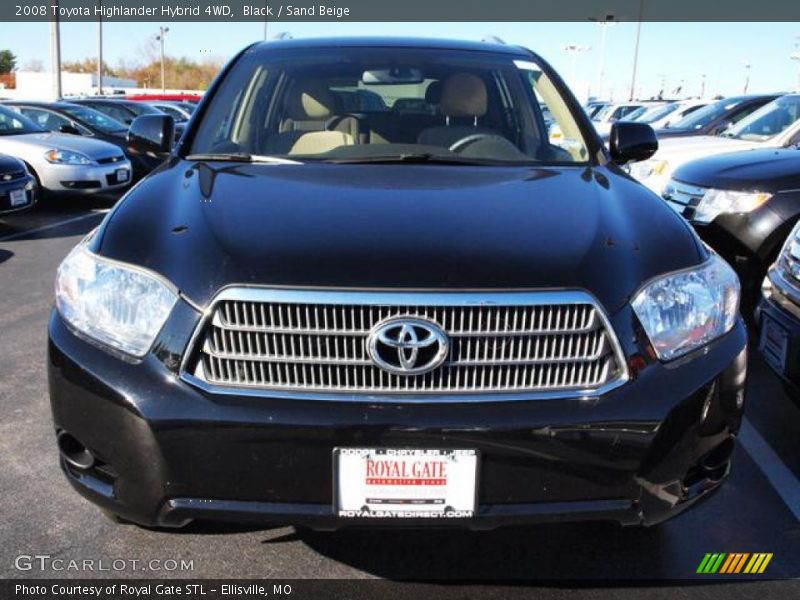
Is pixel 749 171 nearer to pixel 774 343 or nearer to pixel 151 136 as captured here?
pixel 774 343

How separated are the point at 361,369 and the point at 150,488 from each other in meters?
0.63

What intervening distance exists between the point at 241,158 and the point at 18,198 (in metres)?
6.39

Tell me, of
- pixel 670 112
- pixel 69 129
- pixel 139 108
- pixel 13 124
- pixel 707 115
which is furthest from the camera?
pixel 670 112

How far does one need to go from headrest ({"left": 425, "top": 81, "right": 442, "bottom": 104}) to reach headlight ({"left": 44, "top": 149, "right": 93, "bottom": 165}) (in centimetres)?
771

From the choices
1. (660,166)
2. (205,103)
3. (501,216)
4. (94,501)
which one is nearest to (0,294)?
(205,103)

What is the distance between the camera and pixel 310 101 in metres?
3.60

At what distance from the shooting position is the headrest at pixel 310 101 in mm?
3557

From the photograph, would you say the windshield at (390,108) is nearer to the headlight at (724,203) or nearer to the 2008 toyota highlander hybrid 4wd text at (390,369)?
the 2008 toyota highlander hybrid 4wd text at (390,369)

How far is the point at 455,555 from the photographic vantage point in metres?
2.64

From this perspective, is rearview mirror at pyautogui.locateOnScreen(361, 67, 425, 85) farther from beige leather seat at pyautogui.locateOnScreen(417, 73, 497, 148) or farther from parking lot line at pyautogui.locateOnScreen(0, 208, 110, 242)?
parking lot line at pyautogui.locateOnScreen(0, 208, 110, 242)

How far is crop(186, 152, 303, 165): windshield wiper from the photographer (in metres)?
3.00

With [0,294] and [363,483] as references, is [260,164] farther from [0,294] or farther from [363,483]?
[0,294]

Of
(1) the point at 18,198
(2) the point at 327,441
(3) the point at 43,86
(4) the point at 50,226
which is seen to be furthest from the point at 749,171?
(3) the point at 43,86

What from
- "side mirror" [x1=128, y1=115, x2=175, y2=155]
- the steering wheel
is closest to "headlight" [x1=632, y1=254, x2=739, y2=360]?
the steering wheel
